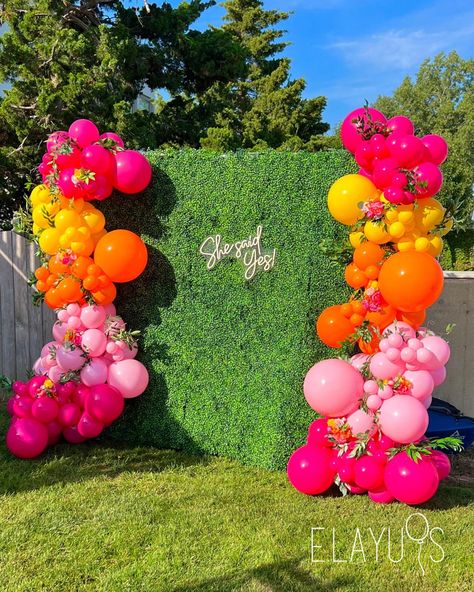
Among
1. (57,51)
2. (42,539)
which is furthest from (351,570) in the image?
(57,51)

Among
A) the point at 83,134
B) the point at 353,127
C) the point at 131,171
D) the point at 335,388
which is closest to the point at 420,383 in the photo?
the point at 335,388

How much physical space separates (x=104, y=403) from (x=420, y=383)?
7.92 feet

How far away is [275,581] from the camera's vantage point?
2736 millimetres

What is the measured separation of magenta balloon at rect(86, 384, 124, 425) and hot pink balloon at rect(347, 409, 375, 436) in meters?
1.91

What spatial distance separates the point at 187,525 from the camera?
10.9 feet

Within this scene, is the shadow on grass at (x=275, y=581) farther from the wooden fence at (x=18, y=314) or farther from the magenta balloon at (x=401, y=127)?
the wooden fence at (x=18, y=314)

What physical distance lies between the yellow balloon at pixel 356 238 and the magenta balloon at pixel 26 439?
2.82 m

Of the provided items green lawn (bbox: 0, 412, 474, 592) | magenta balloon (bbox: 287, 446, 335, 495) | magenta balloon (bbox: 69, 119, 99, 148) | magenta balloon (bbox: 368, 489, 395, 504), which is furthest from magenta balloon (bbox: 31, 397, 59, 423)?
magenta balloon (bbox: 368, 489, 395, 504)

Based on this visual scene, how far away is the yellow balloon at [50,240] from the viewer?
4.53 metres

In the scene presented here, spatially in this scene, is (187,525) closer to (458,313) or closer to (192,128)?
(458,313)

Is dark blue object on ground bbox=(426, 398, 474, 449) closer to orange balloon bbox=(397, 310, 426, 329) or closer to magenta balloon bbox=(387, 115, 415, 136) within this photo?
orange balloon bbox=(397, 310, 426, 329)

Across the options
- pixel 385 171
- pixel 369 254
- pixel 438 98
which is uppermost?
pixel 438 98

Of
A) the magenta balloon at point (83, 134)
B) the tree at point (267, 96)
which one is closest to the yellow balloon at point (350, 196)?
the magenta balloon at point (83, 134)

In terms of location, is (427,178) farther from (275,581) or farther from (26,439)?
(26,439)
